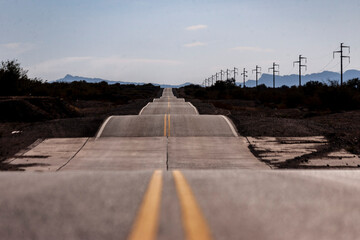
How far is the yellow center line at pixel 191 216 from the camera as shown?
3713 millimetres

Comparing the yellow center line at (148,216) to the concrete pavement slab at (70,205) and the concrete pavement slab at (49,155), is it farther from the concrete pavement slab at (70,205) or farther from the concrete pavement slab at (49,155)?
the concrete pavement slab at (49,155)

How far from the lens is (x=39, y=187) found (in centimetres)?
587

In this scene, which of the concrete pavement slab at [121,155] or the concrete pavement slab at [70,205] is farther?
the concrete pavement slab at [121,155]

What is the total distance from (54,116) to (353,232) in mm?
33120

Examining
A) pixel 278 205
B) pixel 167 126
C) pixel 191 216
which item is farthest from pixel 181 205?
pixel 167 126

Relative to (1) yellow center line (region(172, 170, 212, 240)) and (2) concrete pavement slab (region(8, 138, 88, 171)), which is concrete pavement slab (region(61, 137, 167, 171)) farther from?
(1) yellow center line (region(172, 170, 212, 240))

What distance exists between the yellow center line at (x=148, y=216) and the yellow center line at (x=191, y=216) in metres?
0.31

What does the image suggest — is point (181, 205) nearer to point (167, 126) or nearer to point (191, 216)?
point (191, 216)

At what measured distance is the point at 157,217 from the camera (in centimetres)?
426

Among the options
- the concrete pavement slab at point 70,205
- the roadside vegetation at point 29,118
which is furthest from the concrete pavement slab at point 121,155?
the concrete pavement slab at point 70,205

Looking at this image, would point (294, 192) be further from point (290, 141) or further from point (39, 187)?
point (290, 141)

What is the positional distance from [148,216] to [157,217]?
0.11m

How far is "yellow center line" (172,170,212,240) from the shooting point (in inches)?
146

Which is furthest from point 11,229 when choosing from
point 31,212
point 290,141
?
point 290,141
